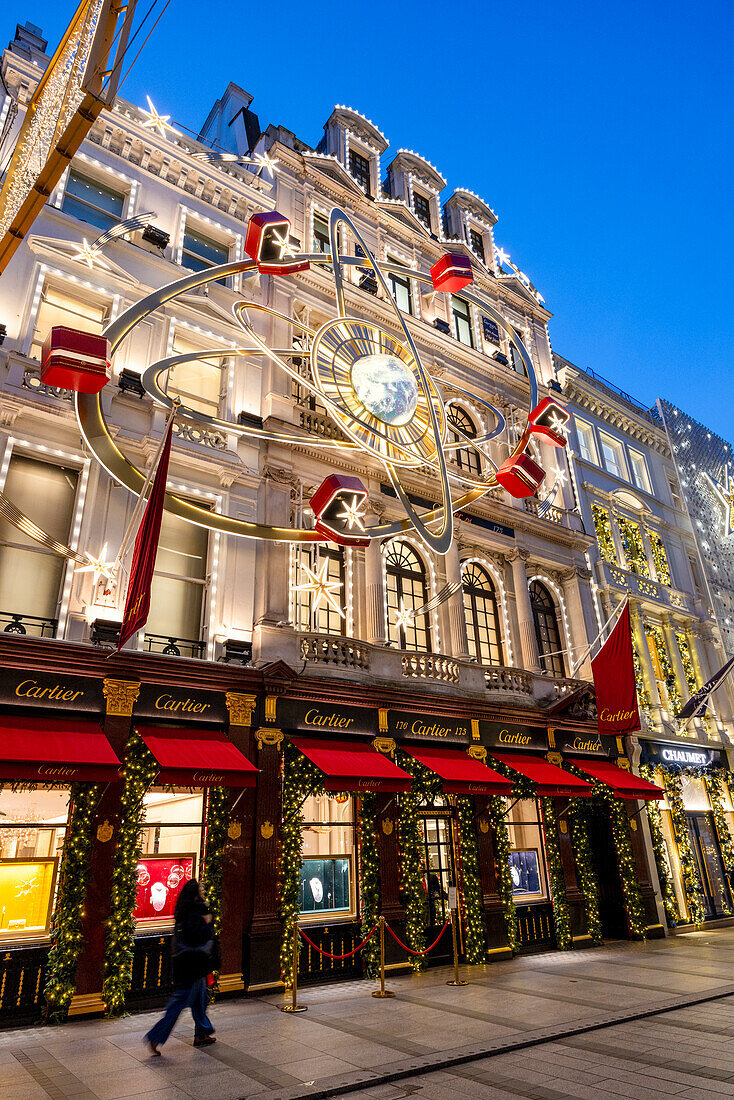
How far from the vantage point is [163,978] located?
10.9 metres

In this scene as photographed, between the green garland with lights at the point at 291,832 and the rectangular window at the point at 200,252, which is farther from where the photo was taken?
the rectangular window at the point at 200,252

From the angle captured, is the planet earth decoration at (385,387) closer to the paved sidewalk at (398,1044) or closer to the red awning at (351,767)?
the red awning at (351,767)

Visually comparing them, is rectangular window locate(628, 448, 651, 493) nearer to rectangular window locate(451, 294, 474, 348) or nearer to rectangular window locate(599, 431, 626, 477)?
rectangular window locate(599, 431, 626, 477)

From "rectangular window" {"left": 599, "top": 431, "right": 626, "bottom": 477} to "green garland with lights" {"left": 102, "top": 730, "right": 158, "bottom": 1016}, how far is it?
2211 cm

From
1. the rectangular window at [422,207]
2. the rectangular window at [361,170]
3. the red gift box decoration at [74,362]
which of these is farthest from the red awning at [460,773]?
the rectangular window at [422,207]

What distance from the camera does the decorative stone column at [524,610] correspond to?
19500 mm

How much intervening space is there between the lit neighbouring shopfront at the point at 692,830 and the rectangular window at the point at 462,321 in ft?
48.6

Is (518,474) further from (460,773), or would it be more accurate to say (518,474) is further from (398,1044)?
(398,1044)

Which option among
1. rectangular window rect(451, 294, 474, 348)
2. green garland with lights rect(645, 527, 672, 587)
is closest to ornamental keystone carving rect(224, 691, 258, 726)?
rectangular window rect(451, 294, 474, 348)

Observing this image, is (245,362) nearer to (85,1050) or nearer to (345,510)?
(345,510)

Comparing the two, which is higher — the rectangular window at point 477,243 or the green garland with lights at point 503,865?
the rectangular window at point 477,243

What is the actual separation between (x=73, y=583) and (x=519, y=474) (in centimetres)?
988

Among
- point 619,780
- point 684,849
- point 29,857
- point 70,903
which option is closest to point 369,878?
point 70,903

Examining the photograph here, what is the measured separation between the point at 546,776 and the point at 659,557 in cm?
1431
